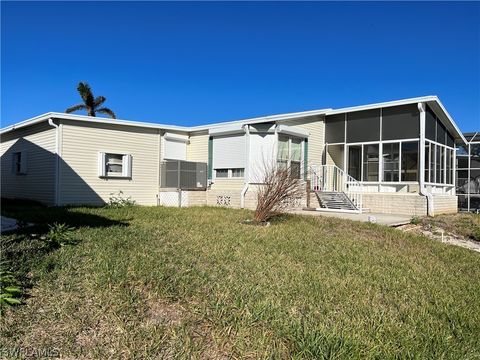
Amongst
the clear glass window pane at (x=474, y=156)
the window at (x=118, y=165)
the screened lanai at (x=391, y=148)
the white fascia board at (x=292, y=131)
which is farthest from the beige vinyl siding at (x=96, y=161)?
the clear glass window pane at (x=474, y=156)

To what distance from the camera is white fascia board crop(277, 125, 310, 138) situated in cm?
1472

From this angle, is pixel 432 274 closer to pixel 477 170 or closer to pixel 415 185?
pixel 415 185

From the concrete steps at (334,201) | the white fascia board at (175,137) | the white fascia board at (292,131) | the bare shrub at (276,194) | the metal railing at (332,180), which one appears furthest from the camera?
the white fascia board at (175,137)

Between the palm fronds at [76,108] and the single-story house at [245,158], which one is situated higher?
the palm fronds at [76,108]

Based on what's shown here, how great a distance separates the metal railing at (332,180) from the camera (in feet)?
Result: 49.9

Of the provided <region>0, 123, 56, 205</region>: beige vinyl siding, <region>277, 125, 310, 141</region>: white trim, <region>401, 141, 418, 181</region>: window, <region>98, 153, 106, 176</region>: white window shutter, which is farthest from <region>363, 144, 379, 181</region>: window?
<region>0, 123, 56, 205</region>: beige vinyl siding

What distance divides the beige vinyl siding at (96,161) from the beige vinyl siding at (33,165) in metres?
0.53

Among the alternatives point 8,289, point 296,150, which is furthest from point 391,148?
point 8,289

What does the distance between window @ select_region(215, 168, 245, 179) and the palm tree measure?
18.9 metres

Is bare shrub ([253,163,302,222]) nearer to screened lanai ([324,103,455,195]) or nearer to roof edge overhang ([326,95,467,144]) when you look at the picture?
screened lanai ([324,103,455,195])

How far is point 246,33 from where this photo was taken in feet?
42.0

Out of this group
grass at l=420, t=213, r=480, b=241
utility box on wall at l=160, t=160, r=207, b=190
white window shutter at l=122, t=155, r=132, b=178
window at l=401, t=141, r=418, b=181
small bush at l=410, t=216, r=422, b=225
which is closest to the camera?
grass at l=420, t=213, r=480, b=241

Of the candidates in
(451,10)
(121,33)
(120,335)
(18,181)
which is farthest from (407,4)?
(18,181)

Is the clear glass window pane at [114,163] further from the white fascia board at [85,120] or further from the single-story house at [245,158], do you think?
the white fascia board at [85,120]
